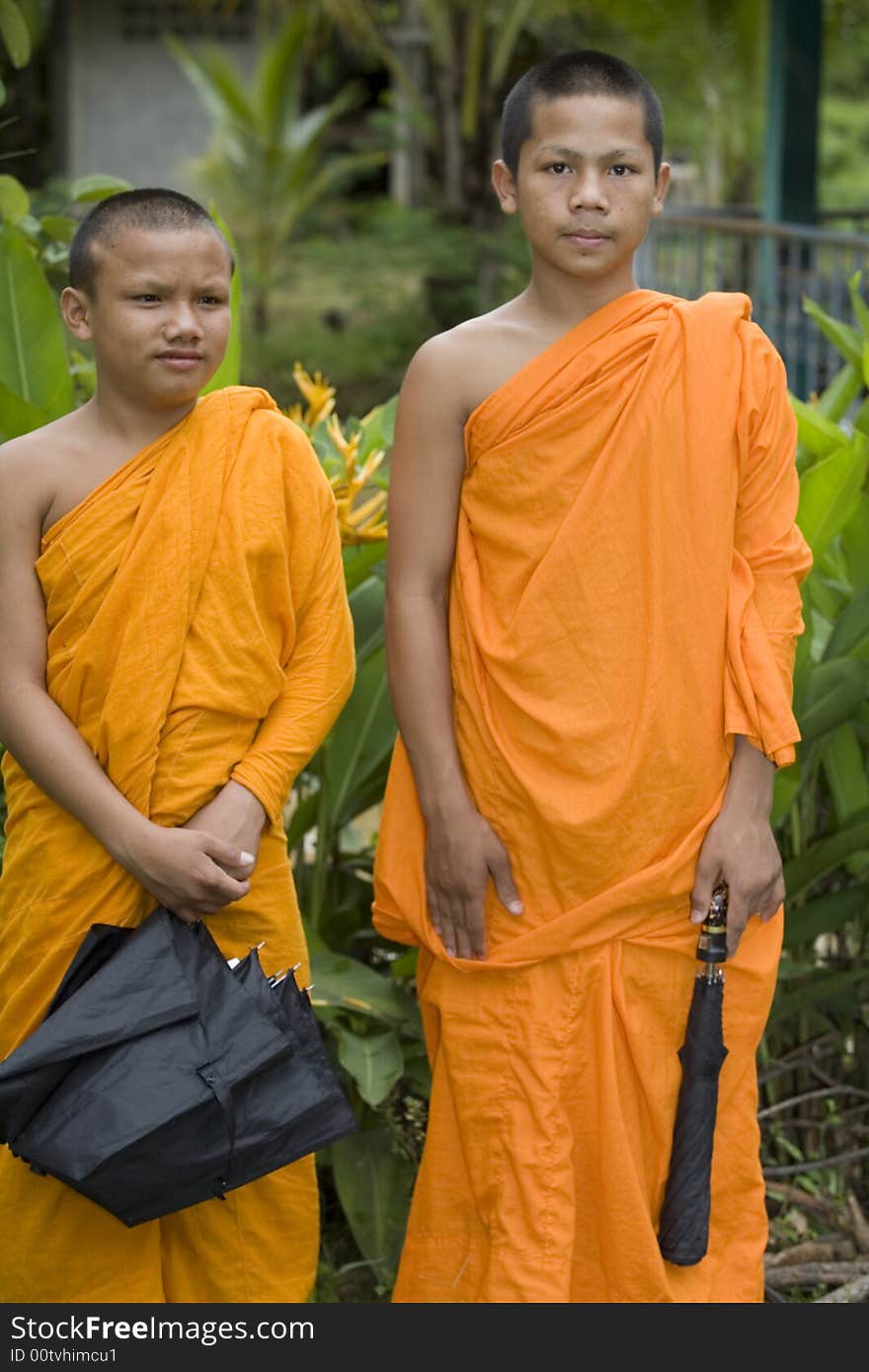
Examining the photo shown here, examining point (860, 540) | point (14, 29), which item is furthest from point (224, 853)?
point (14, 29)

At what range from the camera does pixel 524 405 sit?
2.19 m

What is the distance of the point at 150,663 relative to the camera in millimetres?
2188

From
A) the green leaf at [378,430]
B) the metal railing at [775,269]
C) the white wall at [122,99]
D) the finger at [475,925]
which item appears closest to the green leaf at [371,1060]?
the finger at [475,925]

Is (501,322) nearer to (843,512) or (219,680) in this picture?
(219,680)

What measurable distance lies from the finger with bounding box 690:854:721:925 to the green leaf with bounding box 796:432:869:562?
871 mm

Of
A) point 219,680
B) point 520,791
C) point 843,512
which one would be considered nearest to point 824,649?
point 843,512

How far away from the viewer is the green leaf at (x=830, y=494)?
2.90m

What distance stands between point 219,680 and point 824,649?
124cm

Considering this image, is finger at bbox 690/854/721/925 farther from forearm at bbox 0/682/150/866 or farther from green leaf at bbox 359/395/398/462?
green leaf at bbox 359/395/398/462

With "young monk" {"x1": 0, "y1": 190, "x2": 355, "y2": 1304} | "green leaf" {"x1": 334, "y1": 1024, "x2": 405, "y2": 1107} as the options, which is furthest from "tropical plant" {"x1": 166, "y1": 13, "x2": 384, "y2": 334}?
"young monk" {"x1": 0, "y1": 190, "x2": 355, "y2": 1304}

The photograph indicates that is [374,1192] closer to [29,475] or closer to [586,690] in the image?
[586,690]

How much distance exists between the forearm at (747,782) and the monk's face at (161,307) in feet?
2.72

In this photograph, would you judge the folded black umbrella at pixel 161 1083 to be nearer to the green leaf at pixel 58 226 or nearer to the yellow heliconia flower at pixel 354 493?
the yellow heliconia flower at pixel 354 493

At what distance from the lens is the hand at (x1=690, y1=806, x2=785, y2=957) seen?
7.37ft
